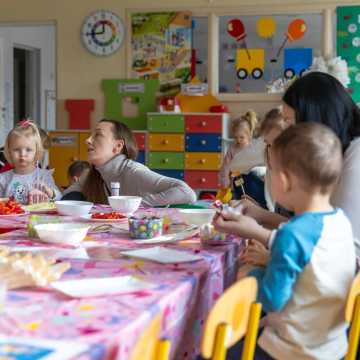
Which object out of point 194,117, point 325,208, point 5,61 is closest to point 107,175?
point 325,208

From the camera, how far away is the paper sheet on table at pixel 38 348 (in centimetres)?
83

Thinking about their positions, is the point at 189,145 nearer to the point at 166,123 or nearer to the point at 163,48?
the point at 166,123

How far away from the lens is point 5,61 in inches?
311

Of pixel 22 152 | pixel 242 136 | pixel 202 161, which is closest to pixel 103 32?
pixel 202 161

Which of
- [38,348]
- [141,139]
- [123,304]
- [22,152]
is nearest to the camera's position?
[38,348]

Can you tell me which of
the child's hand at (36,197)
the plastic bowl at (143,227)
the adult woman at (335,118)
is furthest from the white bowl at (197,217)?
the child's hand at (36,197)

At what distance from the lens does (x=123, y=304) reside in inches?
42.4

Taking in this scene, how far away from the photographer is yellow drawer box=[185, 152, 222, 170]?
6.30 metres

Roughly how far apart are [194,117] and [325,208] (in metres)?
4.92

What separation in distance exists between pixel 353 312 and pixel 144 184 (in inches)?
58.5

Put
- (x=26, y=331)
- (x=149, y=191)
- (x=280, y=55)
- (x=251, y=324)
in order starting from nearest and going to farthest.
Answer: (x=26, y=331) → (x=251, y=324) → (x=149, y=191) → (x=280, y=55)

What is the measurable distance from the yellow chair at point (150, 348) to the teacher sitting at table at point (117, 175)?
1.75 metres

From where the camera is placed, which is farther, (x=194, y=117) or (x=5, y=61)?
(x=5, y=61)

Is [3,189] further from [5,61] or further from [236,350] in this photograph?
[5,61]
